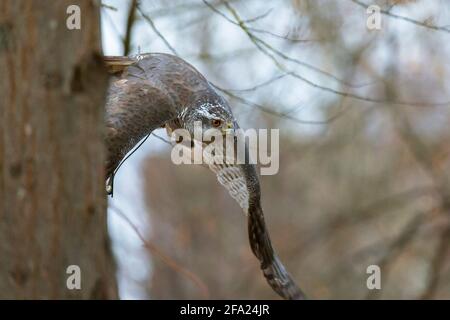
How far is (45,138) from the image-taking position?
103 inches

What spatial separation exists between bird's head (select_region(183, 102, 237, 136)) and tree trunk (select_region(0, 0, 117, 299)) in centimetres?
228

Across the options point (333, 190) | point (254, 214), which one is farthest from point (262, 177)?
point (254, 214)

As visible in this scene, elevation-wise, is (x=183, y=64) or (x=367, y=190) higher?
(x=183, y=64)

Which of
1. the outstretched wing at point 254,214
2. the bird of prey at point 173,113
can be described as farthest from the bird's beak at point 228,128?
the outstretched wing at point 254,214

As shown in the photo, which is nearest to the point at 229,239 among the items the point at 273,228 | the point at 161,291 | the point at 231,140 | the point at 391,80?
the point at 273,228

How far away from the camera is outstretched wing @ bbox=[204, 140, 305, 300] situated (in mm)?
5066

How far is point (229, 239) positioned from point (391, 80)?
5.82 metres

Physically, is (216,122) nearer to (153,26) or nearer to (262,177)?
(153,26)

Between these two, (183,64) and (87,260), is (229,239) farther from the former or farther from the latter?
(87,260)

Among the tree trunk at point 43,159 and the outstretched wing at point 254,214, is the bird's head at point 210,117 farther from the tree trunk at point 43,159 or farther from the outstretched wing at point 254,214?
the tree trunk at point 43,159

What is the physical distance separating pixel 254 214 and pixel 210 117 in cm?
65

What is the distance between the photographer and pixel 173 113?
4934 mm

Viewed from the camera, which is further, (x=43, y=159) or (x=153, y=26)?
(x=153, y=26)
